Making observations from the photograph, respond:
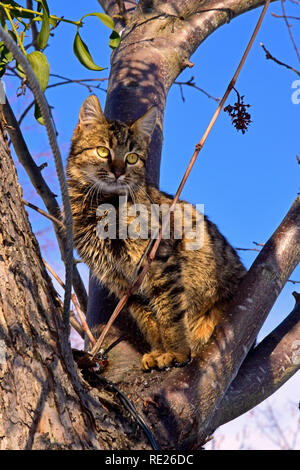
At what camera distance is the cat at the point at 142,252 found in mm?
3031

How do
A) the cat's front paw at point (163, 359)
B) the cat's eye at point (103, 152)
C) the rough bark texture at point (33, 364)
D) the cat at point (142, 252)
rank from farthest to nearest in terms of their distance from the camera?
1. the cat's eye at point (103, 152)
2. the cat at point (142, 252)
3. the cat's front paw at point (163, 359)
4. the rough bark texture at point (33, 364)

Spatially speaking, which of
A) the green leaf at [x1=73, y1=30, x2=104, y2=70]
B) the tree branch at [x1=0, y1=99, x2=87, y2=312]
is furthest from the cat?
the green leaf at [x1=73, y1=30, x2=104, y2=70]

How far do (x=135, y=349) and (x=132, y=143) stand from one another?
1.45 metres

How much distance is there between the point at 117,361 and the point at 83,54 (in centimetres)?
166

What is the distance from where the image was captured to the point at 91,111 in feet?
11.8

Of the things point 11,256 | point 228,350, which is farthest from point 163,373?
point 11,256

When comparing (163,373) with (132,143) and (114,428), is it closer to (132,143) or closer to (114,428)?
(114,428)

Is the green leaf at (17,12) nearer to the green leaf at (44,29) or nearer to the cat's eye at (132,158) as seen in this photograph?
the green leaf at (44,29)

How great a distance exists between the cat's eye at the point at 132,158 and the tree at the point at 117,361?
25 centimetres

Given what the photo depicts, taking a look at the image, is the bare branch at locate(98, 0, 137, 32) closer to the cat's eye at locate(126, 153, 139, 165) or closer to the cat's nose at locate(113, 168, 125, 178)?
the cat's eye at locate(126, 153, 139, 165)

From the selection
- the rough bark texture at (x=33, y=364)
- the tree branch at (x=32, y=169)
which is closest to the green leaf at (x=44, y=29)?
the rough bark texture at (x=33, y=364)

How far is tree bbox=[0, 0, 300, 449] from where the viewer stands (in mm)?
1695

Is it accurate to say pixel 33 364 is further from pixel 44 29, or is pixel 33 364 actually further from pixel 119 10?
pixel 119 10

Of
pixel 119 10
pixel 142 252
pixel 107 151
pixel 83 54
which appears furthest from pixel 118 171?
pixel 119 10
